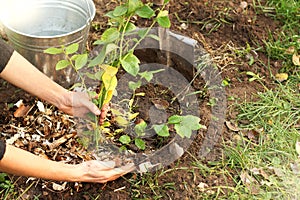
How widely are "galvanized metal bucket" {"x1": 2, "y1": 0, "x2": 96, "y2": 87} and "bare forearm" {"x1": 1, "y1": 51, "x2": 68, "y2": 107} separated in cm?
20

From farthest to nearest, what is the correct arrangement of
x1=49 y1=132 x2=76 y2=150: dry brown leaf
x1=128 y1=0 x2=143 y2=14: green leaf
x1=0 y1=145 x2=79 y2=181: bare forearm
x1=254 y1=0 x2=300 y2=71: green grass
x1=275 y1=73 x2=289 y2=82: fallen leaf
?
x1=254 y1=0 x2=300 y2=71: green grass, x1=275 y1=73 x2=289 y2=82: fallen leaf, x1=49 y1=132 x2=76 y2=150: dry brown leaf, x1=128 y1=0 x2=143 y2=14: green leaf, x1=0 y1=145 x2=79 y2=181: bare forearm

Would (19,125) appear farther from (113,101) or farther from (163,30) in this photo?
(163,30)

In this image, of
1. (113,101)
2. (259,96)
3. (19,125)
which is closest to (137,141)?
(113,101)

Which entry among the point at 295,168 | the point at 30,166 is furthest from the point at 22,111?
the point at 295,168

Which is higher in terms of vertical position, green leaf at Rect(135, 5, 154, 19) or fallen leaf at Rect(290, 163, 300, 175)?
green leaf at Rect(135, 5, 154, 19)

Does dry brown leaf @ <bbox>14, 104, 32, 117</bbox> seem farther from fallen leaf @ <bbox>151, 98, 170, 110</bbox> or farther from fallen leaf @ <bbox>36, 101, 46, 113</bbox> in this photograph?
fallen leaf @ <bbox>151, 98, 170, 110</bbox>

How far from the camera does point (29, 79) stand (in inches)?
90.9

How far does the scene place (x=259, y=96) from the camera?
276 cm

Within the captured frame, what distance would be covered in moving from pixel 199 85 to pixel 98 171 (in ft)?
2.83

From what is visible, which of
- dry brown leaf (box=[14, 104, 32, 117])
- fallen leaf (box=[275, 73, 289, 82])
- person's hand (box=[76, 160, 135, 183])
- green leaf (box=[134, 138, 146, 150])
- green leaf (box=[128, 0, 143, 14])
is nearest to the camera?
green leaf (box=[128, 0, 143, 14])

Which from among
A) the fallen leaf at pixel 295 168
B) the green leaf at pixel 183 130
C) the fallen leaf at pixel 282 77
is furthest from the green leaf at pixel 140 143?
the fallen leaf at pixel 282 77

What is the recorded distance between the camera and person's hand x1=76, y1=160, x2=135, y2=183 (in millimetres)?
2115

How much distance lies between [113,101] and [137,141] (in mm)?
362

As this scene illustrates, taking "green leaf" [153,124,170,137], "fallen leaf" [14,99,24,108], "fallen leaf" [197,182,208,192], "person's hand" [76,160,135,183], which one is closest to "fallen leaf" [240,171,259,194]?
"fallen leaf" [197,182,208,192]
